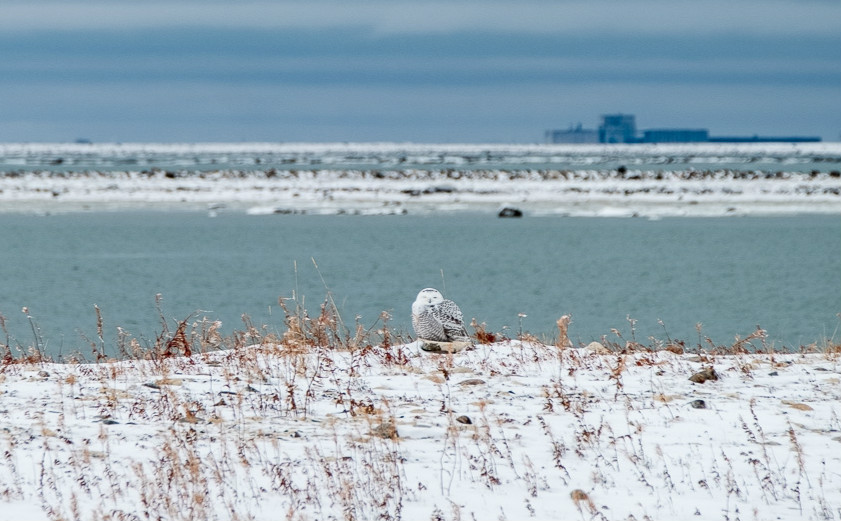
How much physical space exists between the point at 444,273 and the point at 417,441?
605 inches

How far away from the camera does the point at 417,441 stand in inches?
224

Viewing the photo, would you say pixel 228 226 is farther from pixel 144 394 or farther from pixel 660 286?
pixel 144 394

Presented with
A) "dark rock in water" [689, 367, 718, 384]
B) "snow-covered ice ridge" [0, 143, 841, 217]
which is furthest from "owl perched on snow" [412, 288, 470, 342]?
"snow-covered ice ridge" [0, 143, 841, 217]

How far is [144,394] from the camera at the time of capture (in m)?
6.65

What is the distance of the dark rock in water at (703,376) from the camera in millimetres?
7342

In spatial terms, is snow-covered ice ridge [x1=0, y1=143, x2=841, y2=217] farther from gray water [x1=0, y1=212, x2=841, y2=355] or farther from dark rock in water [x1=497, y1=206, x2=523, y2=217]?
gray water [x1=0, y1=212, x2=841, y2=355]

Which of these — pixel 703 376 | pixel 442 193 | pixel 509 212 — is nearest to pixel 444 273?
pixel 703 376

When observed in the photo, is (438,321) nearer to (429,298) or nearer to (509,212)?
(429,298)

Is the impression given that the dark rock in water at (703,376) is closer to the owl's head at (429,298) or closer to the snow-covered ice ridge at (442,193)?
the owl's head at (429,298)

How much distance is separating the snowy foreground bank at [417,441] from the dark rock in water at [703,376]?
85 millimetres

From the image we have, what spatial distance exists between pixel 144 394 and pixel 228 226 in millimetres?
26763

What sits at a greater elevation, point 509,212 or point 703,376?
point 703,376

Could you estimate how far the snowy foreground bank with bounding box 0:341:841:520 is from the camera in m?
4.70

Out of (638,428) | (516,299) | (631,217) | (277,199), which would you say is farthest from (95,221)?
(638,428)
